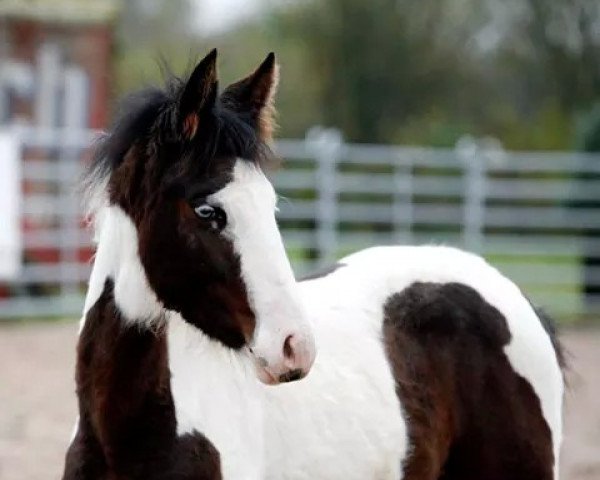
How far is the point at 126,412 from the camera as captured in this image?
2863 mm

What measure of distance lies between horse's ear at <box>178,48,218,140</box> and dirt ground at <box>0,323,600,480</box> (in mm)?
1863

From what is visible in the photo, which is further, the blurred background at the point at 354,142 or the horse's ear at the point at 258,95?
the blurred background at the point at 354,142

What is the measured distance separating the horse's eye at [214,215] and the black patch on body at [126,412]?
1.03ft

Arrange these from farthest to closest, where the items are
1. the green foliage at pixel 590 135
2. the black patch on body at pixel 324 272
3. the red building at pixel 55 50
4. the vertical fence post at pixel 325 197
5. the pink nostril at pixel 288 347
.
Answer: the red building at pixel 55 50 → the green foliage at pixel 590 135 → the vertical fence post at pixel 325 197 → the black patch on body at pixel 324 272 → the pink nostril at pixel 288 347

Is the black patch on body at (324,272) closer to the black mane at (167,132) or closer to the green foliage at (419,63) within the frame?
the black mane at (167,132)

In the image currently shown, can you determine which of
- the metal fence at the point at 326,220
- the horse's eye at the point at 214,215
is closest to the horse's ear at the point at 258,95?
the horse's eye at the point at 214,215

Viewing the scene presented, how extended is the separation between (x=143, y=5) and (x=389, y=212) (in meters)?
19.3

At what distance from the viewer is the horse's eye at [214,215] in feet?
9.12

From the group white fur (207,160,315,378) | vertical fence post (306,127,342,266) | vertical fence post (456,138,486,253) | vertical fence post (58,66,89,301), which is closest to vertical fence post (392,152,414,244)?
vertical fence post (456,138,486,253)

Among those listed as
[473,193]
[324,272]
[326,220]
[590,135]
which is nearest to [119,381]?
[324,272]

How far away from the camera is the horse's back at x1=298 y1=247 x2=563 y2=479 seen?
338cm

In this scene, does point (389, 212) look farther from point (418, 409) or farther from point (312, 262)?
point (418, 409)

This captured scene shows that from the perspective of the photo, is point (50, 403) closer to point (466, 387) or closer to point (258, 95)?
point (466, 387)

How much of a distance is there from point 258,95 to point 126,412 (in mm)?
837
